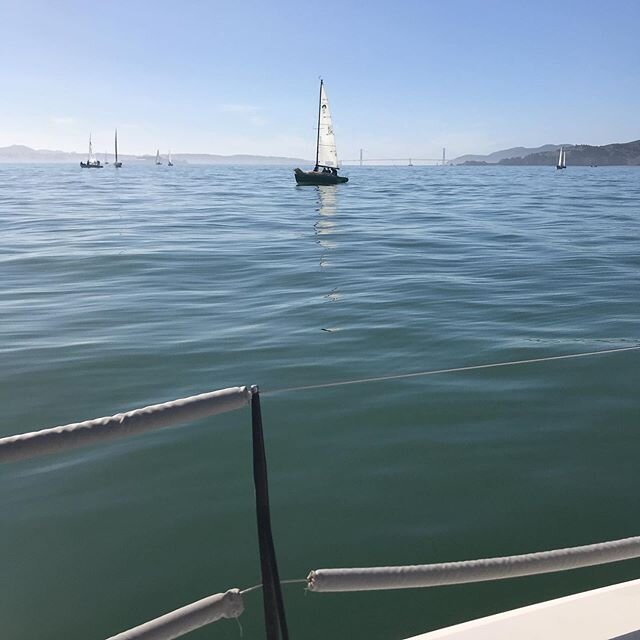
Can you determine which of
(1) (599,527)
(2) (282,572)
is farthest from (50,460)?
(1) (599,527)

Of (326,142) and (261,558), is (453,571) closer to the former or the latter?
(261,558)

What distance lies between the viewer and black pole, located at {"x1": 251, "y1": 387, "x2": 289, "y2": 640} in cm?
203

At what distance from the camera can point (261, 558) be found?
207cm

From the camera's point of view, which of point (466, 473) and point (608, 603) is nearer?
point (608, 603)

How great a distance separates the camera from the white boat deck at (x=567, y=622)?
2.13 m

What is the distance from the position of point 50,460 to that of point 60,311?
505 cm

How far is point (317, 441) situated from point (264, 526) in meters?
3.30

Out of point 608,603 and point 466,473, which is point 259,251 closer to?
point 466,473

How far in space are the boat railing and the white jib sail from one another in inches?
2339

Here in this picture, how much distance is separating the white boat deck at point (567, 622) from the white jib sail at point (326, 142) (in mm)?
59346

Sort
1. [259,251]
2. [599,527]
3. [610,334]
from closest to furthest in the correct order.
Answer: [599,527]
[610,334]
[259,251]

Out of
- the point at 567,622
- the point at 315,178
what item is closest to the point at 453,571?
the point at 567,622

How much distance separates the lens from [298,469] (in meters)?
4.89

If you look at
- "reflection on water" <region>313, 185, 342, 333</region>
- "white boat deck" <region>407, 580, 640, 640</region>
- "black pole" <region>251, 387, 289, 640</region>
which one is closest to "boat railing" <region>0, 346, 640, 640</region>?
"black pole" <region>251, 387, 289, 640</region>
